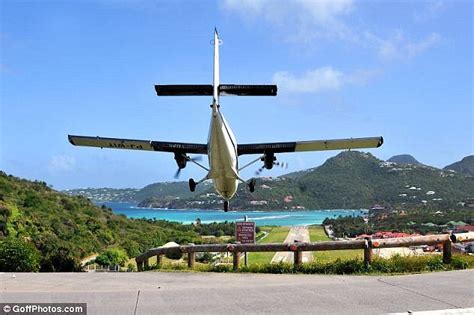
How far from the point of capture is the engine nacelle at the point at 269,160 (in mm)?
23875

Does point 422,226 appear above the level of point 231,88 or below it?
below

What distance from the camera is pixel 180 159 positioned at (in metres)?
23.4

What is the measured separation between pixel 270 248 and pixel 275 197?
396ft

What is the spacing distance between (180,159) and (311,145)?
6.02 meters

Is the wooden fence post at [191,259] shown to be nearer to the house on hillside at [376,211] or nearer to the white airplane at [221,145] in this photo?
the white airplane at [221,145]

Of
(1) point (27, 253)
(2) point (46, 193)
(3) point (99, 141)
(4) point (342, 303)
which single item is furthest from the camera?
(2) point (46, 193)

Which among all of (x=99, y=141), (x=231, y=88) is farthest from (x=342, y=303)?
(x=99, y=141)

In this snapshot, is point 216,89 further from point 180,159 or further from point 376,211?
point 376,211

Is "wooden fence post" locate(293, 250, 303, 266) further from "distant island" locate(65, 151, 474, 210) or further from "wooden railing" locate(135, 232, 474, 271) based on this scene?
"distant island" locate(65, 151, 474, 210)

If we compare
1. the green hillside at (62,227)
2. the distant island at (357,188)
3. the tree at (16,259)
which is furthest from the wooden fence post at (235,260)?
the distant island at (357,188)

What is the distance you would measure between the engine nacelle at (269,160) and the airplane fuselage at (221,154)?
11.3 feet

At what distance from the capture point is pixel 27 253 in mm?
18438

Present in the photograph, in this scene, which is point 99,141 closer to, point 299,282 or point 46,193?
point 299,282

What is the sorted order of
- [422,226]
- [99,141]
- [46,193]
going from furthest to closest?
[46,193] → [422,226] → [99,141]
